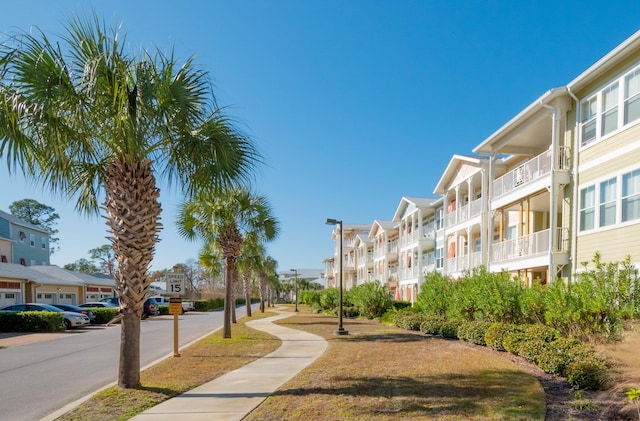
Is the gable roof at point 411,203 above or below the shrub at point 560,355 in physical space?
above

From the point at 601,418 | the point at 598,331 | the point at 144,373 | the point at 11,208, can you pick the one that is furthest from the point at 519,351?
the point at 11,208

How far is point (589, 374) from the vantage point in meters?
7.96

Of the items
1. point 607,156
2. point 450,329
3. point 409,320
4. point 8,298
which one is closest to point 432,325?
point 450,329

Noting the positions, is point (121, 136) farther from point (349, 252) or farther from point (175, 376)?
point (349, 252)

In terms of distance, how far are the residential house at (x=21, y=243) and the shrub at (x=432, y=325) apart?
33708mm

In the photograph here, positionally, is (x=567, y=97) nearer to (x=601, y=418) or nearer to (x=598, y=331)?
(x=598, y=331)

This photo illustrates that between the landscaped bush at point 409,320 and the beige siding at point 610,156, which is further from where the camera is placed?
the landscaped bush at point 409,320

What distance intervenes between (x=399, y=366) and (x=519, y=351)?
2952mm

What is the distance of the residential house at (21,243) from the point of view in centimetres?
3800

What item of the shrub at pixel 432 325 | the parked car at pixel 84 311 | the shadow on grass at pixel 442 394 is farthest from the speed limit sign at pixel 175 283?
the parked car at pixel 84 311

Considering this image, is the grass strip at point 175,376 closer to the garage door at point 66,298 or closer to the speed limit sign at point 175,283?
the speed limit sign at point 175,283

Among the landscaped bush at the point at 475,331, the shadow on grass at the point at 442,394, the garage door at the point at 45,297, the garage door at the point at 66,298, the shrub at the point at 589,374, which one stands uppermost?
the shrub at the point at 589,374

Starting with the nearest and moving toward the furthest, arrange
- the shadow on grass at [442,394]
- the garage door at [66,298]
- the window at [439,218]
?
the shadow on grass at [442,394] < the window at [439,218] < the garage door at [66,298]

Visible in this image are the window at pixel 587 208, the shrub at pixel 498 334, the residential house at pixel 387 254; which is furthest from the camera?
the residential house at pixel 387 254
